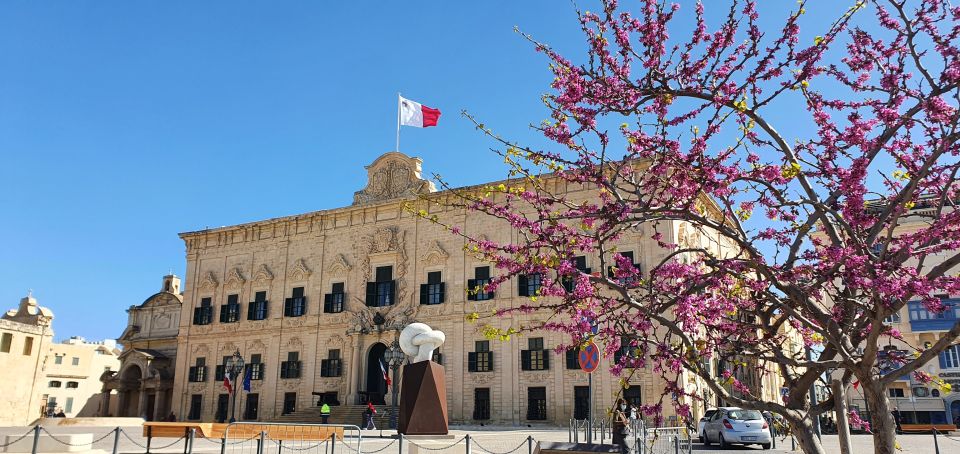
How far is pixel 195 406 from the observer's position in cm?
3728

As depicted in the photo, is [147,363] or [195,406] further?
[147,363]

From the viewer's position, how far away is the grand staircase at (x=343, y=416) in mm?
29312

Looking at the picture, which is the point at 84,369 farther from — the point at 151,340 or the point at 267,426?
the point at 267,426

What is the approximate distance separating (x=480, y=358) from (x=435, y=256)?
5151mm

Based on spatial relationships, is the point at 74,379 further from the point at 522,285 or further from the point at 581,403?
the point at 581,403

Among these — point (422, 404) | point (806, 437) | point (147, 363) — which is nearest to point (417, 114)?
point (422, 404)

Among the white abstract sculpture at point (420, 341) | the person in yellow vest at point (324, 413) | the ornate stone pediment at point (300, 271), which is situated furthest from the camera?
the ornate stone pediment at point (300, 271)

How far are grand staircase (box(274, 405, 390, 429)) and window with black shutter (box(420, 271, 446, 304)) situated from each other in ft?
16.3

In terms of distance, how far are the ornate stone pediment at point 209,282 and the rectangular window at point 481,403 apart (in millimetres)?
17308

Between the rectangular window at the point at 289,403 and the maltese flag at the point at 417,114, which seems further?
the rectangular window at the point at 289,403

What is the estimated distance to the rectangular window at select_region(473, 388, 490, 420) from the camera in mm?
29969

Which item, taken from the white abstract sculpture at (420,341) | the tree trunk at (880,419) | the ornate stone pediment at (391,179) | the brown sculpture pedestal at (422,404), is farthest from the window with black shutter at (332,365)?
the tree trunk at (880,419)

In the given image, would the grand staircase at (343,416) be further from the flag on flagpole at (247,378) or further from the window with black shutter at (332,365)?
the flag on flagpole at (247,378)

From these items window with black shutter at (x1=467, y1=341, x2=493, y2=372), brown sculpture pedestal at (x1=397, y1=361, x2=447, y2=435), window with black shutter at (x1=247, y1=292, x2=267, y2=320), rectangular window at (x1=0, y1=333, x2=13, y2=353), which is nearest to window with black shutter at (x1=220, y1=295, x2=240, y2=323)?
window with black shutter at (x1=247, y1=292, x2=267, y2=320)
